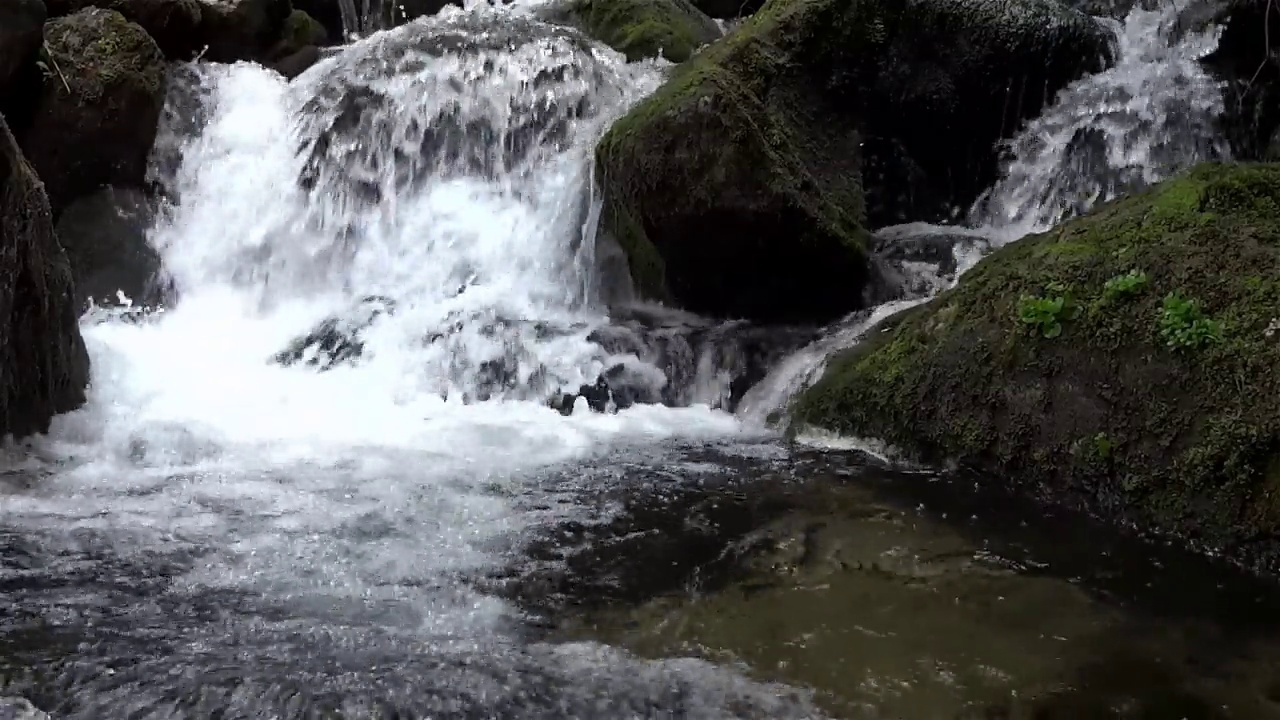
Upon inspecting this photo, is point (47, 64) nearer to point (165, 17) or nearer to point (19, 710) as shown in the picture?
point (165, 17)

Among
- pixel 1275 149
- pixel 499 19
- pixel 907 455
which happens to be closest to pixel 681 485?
pixel 907 455

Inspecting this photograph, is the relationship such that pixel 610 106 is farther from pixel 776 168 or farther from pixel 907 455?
pixel 907 455

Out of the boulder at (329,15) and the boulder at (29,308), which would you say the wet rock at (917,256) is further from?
the boulder at (329,15)

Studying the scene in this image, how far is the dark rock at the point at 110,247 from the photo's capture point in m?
8.70

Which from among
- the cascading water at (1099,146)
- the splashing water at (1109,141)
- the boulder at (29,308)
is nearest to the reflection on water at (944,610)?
the boulder at (29,308)

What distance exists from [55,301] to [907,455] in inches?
187

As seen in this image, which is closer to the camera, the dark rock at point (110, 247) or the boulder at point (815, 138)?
the boulder at point (815, 138)

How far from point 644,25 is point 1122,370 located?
7611 mm

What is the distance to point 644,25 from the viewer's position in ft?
35.8

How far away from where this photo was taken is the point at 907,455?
5.28 m

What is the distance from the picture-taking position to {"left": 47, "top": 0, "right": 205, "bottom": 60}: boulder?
10.0 m

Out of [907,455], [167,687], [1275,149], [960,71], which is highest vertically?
[960,71]

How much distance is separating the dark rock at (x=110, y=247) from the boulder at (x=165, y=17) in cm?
212

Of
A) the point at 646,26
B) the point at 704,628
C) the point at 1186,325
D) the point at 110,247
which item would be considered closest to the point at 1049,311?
the point at 1186,325
